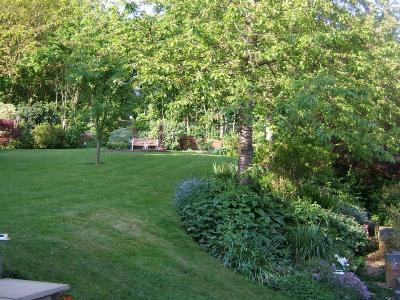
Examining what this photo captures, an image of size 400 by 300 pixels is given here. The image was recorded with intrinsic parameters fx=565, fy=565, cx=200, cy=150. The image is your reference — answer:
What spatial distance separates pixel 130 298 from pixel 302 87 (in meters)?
4.07

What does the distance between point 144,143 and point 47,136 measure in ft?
16.2

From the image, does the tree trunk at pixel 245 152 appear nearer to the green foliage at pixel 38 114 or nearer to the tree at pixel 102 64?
the tree at pixel 102 64

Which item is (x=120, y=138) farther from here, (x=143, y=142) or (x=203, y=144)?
(x=203, y=144)

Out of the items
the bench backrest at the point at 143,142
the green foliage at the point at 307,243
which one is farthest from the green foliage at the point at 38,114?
the green foliage at the point at 307,243

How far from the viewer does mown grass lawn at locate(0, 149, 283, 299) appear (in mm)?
5707

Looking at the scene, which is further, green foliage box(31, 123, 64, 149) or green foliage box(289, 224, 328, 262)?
green foliage box(31, 123, 64, 149)

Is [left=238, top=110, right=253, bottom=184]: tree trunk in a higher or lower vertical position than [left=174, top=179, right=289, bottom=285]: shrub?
higher

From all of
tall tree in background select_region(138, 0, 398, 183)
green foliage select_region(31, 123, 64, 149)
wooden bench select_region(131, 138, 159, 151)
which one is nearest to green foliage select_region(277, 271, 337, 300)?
tall tree in background select_region(138, 0, 398, 183)

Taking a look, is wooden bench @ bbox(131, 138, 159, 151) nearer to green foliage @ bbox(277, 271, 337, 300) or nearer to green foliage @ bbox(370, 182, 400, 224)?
green foliage @ bbox(370, 182, 400, 224)

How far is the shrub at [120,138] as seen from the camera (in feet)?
81.6

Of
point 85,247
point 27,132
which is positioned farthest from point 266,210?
point 27,132

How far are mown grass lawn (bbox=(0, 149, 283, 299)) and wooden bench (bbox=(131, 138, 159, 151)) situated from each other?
13570mm

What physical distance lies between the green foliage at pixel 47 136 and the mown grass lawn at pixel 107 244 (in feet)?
49.6

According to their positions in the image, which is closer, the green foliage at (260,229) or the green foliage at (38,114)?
the green foliage at (260,229)
